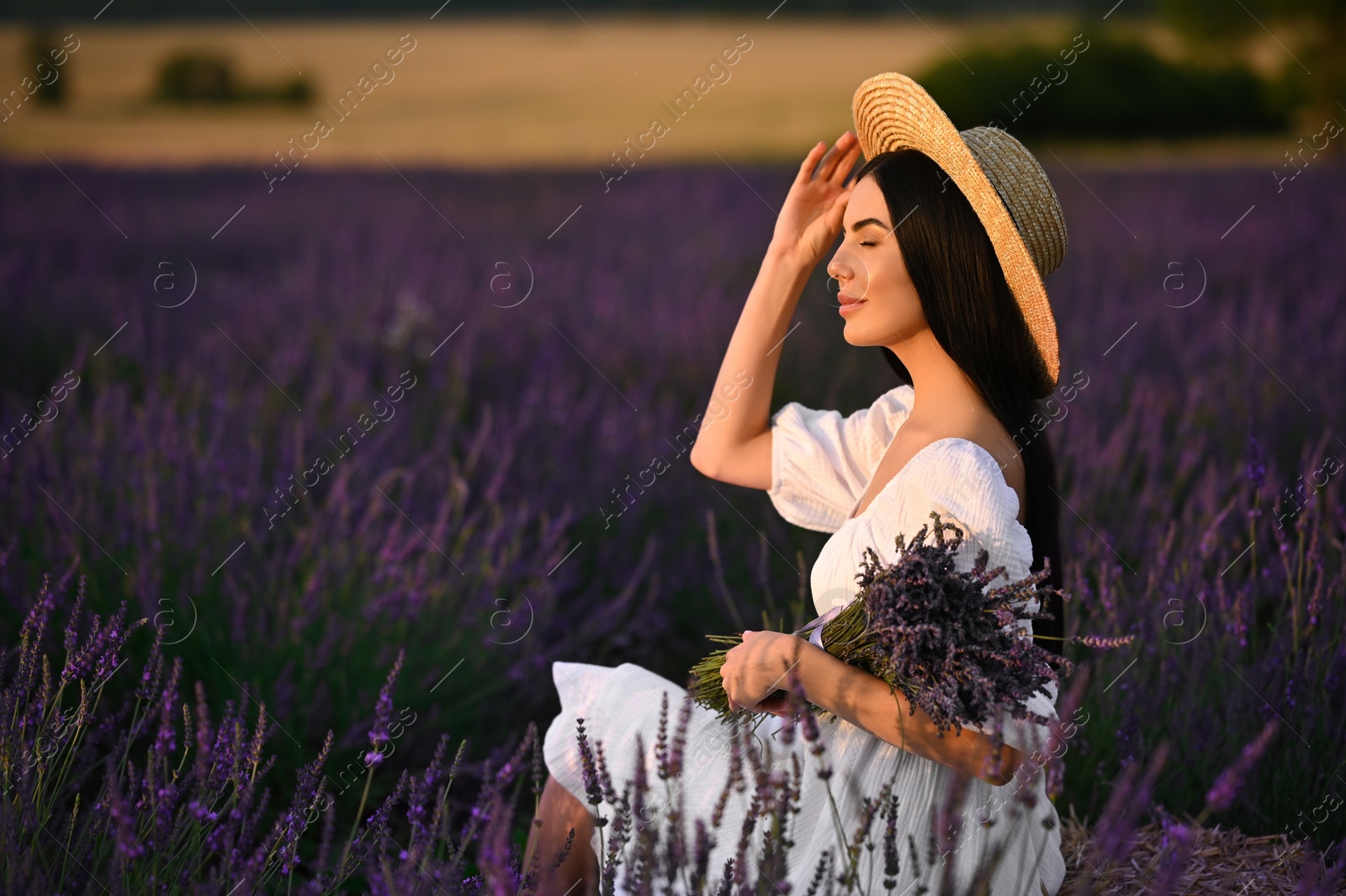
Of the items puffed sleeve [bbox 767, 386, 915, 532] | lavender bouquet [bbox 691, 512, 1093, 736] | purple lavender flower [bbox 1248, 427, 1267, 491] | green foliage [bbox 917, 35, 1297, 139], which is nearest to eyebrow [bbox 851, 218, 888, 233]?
puffed sleeve [bbox 767, 386, 915, 532]

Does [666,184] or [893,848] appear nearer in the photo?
[893,848]

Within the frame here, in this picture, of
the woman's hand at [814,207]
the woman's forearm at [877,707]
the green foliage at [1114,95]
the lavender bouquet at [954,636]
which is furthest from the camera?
the green foliage at [1114,95]

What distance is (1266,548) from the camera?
8.79 ft

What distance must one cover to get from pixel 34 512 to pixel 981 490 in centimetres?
235

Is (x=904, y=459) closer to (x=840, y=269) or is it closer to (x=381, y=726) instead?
(x=840, y=269)

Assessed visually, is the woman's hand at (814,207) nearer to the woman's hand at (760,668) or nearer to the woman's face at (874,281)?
the woman's face at (874,281)

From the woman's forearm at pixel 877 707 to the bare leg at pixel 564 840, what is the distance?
19.9 inches

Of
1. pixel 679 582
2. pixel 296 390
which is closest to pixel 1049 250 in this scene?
pixel 679 582

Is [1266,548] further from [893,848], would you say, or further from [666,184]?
[666,184]

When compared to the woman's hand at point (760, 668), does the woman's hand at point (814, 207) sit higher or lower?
higher

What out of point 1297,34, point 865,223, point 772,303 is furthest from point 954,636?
→ point 1297,34

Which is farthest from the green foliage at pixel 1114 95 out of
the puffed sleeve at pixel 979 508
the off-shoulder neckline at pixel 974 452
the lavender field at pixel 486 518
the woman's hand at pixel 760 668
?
the woman's hand at pixel 760 668

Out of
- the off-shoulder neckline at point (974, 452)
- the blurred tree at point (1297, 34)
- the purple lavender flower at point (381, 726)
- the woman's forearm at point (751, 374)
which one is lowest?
the purple lavender flower at point (381, 726)

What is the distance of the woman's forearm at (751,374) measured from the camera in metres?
1.89
